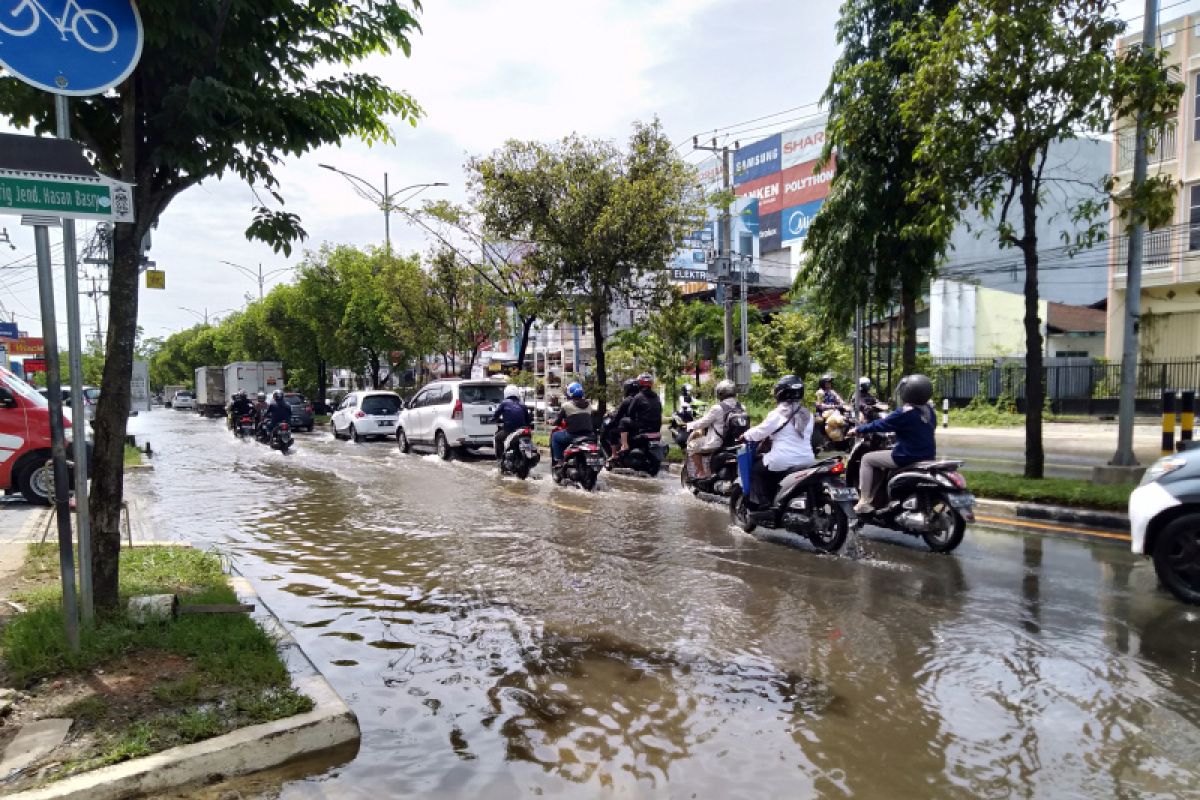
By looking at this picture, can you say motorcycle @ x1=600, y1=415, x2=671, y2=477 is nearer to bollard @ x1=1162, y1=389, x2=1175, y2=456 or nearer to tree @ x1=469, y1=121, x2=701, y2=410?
tree @ x1=469, y1=121, x2=701, y2=410

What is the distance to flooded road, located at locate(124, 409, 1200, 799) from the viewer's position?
10.9 feet

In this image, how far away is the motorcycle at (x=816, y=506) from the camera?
7.12 meters

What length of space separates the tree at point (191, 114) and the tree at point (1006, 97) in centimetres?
661

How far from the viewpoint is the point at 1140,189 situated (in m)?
8.94

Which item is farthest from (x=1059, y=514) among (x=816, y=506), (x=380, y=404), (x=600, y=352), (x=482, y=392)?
(x=380, y=404)

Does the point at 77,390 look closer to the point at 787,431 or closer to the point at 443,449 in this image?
the point at 787,431

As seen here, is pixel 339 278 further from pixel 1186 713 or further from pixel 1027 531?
pixel 1186 713

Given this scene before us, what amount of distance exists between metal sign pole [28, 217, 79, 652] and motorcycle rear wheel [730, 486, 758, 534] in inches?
235

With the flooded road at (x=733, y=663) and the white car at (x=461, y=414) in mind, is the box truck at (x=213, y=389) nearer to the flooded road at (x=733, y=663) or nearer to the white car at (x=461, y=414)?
the white car at (x=461, y=414)

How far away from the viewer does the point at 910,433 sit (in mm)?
7273

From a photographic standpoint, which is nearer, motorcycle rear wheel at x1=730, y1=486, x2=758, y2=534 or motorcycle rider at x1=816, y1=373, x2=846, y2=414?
motorcycle rear wheel at x1=730, y1=486, x2=758, y2=534

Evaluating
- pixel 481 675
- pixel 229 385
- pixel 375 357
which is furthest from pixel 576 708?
pixel 229 385

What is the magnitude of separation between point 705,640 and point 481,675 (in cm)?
142

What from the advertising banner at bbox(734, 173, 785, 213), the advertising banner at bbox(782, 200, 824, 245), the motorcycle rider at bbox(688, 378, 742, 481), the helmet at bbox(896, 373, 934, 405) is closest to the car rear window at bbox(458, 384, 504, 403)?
the motorcycle rider at bbox(688, 378, 742, 481)
